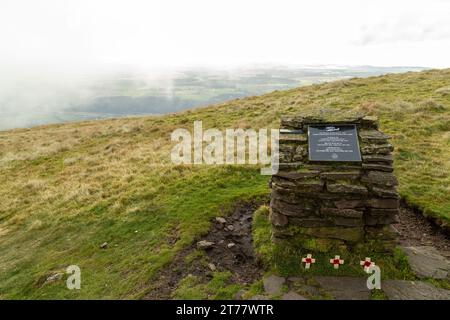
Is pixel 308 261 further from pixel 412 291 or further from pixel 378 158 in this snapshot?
pixel 378 158

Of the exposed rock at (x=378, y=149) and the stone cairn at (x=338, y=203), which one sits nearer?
the stone cairn at (x=338, y=203)

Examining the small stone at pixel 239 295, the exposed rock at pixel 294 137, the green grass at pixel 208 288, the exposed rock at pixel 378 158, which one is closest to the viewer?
the small stone at pixel 239 295

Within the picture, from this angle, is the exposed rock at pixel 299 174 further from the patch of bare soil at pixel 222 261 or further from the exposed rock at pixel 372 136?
the patch of bare soil at pixel 222 261

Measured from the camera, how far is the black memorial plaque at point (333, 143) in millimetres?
9078

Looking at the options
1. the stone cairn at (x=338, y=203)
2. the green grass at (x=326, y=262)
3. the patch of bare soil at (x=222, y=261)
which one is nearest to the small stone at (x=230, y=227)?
the patch of bare soil at (x=222, y=261)

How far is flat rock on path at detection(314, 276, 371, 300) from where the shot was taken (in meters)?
7.62

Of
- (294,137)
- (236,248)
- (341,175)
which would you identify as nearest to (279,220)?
(236,248)

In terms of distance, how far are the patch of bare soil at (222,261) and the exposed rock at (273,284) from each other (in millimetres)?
372

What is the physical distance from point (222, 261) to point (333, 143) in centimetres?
447

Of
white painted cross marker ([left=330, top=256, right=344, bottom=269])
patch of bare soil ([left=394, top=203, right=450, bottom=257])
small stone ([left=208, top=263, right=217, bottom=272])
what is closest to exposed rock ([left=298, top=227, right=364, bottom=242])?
white painted cross marker ([left=330, top=256, right=344, bottom=269])

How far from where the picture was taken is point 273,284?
809 centimetres
